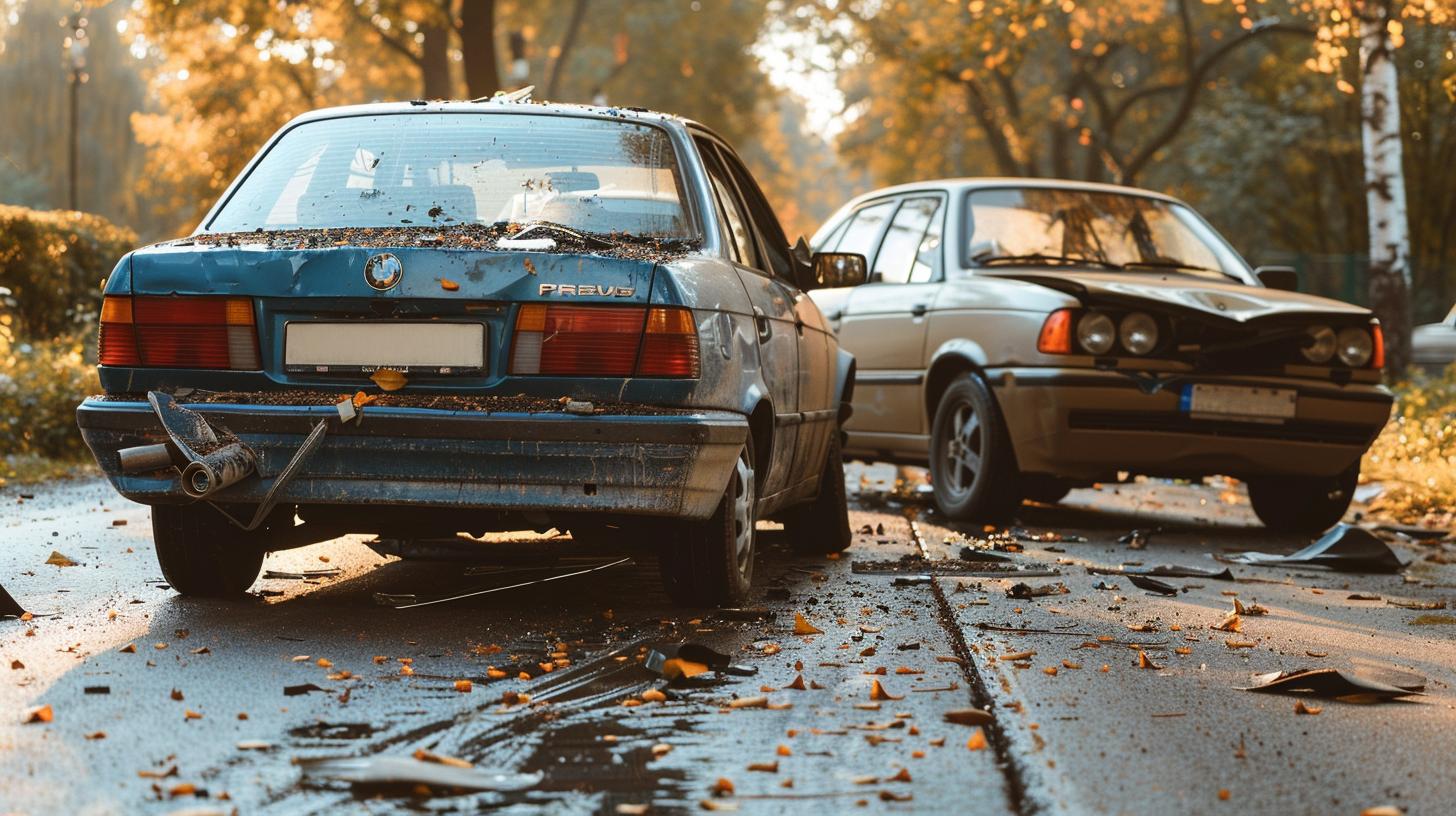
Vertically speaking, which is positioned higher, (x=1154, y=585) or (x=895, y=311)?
(x=895, y=311)

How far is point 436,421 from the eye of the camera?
502 centimetres

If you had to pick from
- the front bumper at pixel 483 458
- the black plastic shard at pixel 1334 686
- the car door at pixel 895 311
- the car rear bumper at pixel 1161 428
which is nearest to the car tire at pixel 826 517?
the car rear bumper at pixel 1161 428

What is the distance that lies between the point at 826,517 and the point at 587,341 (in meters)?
2.78

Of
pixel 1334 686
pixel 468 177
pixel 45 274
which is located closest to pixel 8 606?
pixel 468 177

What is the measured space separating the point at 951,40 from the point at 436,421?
29392 mm

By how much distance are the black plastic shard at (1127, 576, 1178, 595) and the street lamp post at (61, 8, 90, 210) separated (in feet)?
134

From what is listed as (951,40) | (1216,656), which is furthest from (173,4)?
(1216,656)

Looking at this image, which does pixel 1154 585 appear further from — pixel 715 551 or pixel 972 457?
pixel 972 457

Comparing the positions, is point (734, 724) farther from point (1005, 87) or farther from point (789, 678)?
point (1005, 87)

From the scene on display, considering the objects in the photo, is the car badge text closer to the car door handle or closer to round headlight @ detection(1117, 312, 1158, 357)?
the car door handle

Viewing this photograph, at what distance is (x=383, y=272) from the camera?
16.8ft

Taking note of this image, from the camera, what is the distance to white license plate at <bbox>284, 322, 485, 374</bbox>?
201 inches

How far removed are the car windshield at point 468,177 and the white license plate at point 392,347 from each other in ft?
1.50

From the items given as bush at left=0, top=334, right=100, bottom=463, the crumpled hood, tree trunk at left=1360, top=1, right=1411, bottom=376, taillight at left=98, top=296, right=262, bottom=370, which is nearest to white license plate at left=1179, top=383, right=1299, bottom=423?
the crumpled hood
